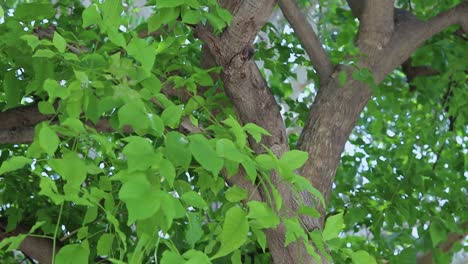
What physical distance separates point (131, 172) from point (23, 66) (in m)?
0.50

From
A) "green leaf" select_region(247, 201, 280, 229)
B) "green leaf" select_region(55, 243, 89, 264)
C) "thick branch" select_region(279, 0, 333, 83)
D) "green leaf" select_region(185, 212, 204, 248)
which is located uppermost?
"thick branch" select_region(279, 0, 333, 83)

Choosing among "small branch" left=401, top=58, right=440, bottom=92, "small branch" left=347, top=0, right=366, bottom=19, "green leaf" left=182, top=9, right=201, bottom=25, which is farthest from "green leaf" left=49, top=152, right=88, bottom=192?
"small branch" left=401, top=58, right=440, bottom=92

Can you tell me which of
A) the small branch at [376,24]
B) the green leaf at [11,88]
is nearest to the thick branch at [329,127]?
the small branch at [376,24]

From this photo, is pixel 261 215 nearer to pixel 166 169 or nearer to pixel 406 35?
pixel 166 169

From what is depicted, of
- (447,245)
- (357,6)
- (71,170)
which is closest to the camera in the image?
(71,170)

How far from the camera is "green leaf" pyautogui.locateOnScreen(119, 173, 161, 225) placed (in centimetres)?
89

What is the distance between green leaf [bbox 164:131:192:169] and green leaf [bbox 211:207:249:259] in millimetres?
85

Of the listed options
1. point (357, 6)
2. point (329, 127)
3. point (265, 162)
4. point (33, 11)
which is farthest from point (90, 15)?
point (357, 6)

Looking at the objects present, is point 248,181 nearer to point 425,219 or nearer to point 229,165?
point 229,165

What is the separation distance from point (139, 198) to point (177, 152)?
12 centimetres

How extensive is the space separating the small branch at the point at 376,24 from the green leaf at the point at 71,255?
950 mm

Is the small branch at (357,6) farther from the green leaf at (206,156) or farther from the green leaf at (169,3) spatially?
the green leaf at (206,156)

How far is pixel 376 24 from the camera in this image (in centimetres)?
180

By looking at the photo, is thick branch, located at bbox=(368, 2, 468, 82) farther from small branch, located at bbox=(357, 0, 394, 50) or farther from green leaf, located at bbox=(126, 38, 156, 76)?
green leaf, located at bbox=(126, 38, 156, 76)
